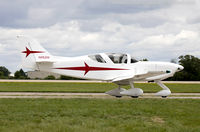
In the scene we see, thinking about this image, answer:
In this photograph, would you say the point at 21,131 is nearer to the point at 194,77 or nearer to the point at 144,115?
the point at 144,115

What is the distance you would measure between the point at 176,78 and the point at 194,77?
3481 mm

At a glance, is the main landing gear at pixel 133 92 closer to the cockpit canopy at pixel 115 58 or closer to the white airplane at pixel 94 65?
the white airplane at pixel 94 65

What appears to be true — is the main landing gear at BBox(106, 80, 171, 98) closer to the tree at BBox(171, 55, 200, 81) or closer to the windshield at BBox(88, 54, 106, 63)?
the windshield at BBox(88, 54, 106, 63)

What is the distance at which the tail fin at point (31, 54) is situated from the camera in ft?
62.9

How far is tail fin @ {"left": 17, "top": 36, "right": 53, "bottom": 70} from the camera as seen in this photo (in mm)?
19172

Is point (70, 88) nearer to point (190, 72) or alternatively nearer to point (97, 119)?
point (97, 119)

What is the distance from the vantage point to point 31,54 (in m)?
19.2

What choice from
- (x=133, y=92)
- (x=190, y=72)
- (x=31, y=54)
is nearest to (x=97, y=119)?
(x=133, y=92)

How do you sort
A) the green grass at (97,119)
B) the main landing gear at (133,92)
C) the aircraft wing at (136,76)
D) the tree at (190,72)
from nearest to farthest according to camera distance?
the green grass at (97,119) → the aircraft wing at (136,76) → the main landing gear at (133,92) → the tree at (190,72)

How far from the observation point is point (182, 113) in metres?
12.9

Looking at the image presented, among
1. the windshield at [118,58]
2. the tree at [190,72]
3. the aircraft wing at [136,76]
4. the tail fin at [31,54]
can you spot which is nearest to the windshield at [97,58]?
the windshield at [118,58]

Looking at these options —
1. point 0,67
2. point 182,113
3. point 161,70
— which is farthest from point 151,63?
point 0,67

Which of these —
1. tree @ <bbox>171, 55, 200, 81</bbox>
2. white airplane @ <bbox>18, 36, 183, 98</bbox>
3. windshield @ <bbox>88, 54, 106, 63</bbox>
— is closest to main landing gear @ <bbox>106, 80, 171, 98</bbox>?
white airplane @ <bbox>18, 36, 183, 98</bbox>

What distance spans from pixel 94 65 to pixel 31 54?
3664mm
